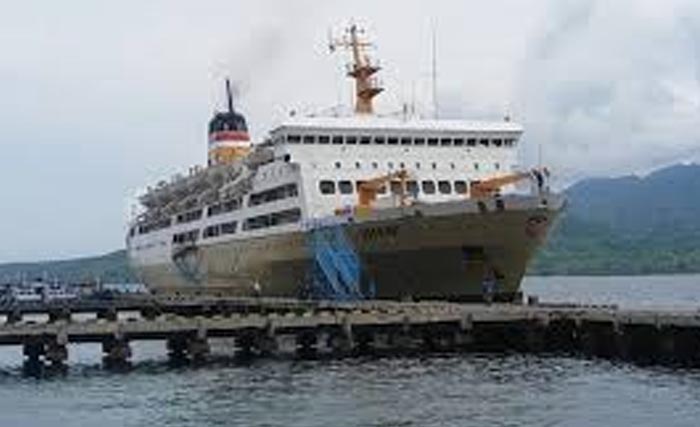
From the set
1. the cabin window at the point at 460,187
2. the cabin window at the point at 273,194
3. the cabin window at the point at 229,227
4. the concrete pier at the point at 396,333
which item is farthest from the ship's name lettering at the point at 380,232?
the cabin window at the point at 229,227

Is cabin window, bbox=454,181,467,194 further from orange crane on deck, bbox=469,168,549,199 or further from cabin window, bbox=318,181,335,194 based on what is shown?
cabin window, bbox=318,181,335,194

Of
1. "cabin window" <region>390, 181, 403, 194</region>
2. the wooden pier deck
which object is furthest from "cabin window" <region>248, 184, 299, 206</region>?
the wooden pier deck

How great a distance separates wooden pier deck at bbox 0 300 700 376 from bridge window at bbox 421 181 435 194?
14074mm

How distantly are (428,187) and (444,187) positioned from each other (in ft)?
3.09

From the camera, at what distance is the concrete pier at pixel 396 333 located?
160 ft

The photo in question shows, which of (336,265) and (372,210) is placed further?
(336,265)

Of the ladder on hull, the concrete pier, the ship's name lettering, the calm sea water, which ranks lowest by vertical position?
the calm sea water

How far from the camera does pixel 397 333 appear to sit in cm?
5412

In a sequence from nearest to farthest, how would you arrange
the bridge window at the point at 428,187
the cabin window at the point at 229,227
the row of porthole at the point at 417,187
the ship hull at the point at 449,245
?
1. the ship hull at the point at 449,245
2. the row of porthole at the point at 417,187
3. the bridge window at the point at 428,187
4. the cabin window at the point at 229,227

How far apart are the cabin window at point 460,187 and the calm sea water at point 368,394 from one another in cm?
1949

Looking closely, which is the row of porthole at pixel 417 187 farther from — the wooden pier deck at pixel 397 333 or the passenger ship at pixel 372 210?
the wooden pier deck at pixel 397 333

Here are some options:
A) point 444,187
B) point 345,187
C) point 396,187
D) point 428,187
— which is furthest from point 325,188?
point 444,187

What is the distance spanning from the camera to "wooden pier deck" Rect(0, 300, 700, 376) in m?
48.7

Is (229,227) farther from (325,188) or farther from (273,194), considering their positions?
(325,188)
